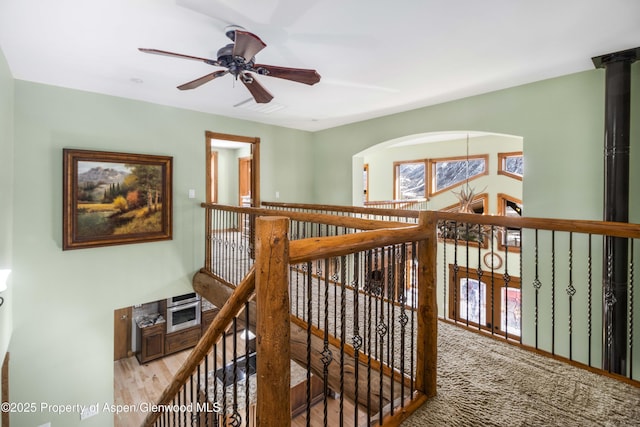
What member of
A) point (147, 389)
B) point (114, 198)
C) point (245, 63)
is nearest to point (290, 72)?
point (245, 63)

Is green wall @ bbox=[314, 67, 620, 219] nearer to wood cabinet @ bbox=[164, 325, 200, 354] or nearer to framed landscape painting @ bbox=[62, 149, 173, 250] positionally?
framed landscape painting @ bbox=[62, 149, 173, 250]

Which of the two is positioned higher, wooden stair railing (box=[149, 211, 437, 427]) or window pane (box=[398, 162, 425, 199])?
window pane (box=[398, 162, 425, 199])

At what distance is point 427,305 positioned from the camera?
1.66m

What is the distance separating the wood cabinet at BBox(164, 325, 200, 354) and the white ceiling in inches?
206

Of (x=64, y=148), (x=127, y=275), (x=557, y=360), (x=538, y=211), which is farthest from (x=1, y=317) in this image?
(x=538, y=211)

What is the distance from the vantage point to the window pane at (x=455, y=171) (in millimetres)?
7820

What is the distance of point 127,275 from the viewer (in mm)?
4328

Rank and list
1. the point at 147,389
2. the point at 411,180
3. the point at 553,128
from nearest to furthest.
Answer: the point at 553,128 → the point at 147,389 → the point at 411,180

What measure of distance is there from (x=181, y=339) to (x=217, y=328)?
22.1 feet

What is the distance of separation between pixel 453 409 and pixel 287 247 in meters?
1.33

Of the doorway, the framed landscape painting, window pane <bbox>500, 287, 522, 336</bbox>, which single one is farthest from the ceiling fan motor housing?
window pane <bbox>500, 287, 522, 336</bbox>

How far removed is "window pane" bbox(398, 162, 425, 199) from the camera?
891cm

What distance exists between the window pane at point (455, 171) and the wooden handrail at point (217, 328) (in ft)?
25.8

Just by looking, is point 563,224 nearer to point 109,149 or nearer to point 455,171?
point 109,149
